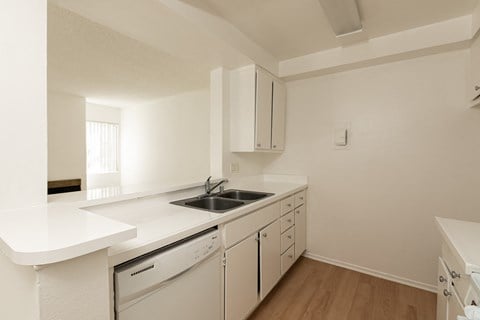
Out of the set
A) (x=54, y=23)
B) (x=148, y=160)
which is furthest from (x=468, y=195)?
(x=148, y=160)

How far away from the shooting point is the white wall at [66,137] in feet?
12.7

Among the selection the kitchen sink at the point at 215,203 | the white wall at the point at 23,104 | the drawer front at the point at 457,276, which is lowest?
the drawer front at the point at 457,276

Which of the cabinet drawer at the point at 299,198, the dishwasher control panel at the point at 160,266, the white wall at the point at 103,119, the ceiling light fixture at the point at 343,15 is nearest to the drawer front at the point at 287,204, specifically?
the cabinet drawer at the point at 299,198

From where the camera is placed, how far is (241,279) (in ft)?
5.08

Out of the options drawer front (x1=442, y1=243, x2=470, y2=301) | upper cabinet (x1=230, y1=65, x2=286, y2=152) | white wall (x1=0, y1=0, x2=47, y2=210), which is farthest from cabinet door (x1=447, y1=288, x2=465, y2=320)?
white wall (x1=0, y1=0, x2=47, y2=210)

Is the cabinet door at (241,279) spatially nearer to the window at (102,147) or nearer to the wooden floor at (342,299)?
the wooden floor at (342,299)

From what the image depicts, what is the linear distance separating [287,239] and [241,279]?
0.81 metres

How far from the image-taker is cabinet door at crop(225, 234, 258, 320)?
4.71 feet

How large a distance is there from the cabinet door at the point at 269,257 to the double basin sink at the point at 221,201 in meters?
0.29

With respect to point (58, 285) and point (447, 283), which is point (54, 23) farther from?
point (447, 283)

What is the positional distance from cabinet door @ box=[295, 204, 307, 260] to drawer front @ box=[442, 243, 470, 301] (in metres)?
1.38

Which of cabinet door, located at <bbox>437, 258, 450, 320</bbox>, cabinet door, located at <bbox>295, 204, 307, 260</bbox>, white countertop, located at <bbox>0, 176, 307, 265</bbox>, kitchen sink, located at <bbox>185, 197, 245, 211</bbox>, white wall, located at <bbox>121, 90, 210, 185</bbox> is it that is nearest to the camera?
white countertop, located at <bbox>0, 176, 307, 265</bbox>

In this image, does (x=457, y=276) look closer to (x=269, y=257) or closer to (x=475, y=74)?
(x=269, y=257)

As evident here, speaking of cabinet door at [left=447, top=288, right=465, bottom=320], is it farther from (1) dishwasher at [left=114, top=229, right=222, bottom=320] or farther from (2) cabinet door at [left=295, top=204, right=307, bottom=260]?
(2) cabinet door at [left=295, top=204, right=307, bottom=260]
